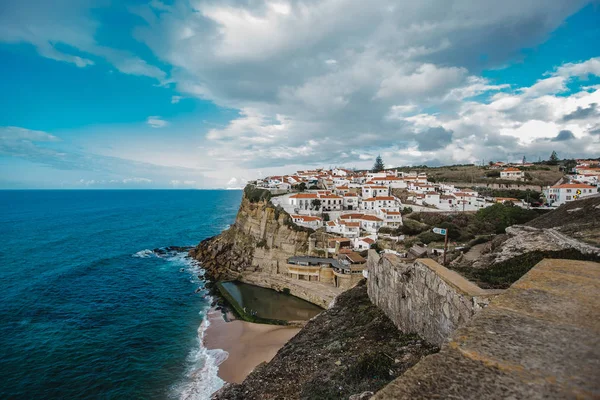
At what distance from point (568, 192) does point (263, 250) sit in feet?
178

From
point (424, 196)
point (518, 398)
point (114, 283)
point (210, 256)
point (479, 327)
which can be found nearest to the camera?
point (518, 398)

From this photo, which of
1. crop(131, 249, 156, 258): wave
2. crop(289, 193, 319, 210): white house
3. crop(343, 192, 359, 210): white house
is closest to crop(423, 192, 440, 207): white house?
crop(343, 192, 359, 210): white house

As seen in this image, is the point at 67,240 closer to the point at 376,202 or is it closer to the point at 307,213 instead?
the point at 307,213

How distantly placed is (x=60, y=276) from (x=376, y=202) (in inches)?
2033

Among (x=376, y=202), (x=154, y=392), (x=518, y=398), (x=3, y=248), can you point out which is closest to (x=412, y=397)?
(x=518, y=398)

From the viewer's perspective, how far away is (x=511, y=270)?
1091 cm

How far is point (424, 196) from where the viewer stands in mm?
61812

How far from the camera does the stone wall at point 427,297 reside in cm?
666

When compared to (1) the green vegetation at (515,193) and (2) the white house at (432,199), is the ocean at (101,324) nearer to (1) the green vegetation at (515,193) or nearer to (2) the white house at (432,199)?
(2) the white house at (432,199)

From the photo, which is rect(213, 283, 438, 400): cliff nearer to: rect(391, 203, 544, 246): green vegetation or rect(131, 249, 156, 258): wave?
rect(391, 203, 544, 246): green vegetation

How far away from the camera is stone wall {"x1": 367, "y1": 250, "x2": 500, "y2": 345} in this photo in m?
6.66

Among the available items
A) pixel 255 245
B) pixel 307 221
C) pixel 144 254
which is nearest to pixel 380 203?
pixel 307 221

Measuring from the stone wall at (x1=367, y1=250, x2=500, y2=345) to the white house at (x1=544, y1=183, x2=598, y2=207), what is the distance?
56110 millimetres

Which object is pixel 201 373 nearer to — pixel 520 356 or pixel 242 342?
pixel 242 342
